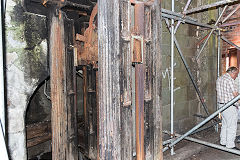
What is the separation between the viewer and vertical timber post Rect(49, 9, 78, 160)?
284cm

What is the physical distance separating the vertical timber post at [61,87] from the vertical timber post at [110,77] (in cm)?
148

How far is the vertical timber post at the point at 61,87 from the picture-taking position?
112 inches

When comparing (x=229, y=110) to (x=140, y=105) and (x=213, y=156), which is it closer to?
(x=213, y=156)

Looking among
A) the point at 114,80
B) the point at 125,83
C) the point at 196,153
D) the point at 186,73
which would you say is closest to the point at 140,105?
the point at 125,83

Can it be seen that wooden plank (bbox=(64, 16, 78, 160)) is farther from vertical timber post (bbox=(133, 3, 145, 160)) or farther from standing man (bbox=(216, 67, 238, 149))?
standing man (bbox=(216, 67, 238, 149))

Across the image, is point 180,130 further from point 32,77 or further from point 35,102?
point 35,102

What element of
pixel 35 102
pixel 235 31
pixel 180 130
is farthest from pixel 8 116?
pixel 235 31

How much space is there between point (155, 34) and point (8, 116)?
231 cm

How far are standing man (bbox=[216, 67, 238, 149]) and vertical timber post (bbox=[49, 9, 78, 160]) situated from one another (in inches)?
140

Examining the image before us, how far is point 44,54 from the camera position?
2.83 meters

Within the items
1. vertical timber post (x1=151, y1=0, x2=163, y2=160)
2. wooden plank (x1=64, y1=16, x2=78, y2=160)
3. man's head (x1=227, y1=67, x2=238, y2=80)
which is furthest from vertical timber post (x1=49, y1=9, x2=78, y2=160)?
man's head (x1=227, y1=67, x2=238, y2=80)

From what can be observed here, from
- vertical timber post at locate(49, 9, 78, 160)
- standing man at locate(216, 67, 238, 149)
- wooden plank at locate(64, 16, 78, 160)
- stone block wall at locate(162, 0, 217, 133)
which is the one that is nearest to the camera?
vertical timber post at locate(49, 9, 78, 160)

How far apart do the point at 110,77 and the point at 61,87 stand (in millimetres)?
1584

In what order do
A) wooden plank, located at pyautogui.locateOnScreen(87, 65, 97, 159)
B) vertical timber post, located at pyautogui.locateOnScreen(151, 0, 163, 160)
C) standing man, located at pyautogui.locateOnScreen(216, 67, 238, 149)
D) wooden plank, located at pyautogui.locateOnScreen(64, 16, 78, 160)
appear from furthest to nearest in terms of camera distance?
1. standing man, located at pyautogui.locateOnScreen(216, 67, 238, 149)
2. wooden plank, located at pyautogui.locateOnScreen(87, 65, 97, 159)
3. wooden plank, located at pyautogui.locateOnScreen(64, 16, 78, 160)
4. vertical timber post, located at pyautogui.locateOnScreen(151, 0, 163, 160)
